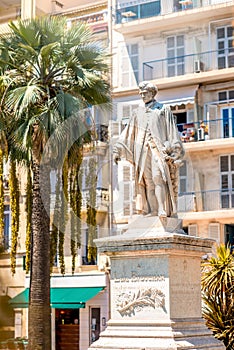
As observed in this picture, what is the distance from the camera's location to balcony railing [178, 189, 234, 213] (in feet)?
99.0

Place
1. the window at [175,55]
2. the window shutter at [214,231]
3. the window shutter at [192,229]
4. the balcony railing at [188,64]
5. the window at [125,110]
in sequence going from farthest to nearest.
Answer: the window at [125,110] → the window at [175,55] → the balcony railing at [188,64] → the window shutter at [192,229] → the window shutter at [214,231]

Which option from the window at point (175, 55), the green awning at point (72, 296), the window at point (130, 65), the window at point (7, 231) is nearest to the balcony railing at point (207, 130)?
the window at point (175, 55)

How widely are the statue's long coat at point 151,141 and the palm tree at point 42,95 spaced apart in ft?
31.5

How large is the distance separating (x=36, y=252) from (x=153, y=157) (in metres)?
9.93

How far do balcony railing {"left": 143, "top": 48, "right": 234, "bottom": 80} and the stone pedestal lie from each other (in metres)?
20.4

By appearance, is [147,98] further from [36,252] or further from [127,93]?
[127,93]

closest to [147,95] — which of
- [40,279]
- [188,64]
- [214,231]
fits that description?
[40,279]

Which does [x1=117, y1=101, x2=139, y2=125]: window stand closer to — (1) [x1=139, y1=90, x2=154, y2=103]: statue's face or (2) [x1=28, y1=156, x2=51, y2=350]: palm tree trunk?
(2) [x1=28, y1=156, x2=51, y2=350]: palm tree trunk

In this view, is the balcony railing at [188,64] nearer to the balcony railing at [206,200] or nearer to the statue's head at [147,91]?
the balcony railing at [206,200]

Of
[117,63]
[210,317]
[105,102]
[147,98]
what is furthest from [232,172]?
[147,98]

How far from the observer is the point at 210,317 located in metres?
17.0

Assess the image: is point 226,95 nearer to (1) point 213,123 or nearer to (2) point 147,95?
(1) point 213,123

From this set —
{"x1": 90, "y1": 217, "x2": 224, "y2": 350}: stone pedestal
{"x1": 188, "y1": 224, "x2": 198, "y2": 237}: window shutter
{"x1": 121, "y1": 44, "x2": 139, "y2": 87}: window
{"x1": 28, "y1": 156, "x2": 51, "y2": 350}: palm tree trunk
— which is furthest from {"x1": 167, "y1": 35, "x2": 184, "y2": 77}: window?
{"x1": 90, "y1": 217, "x2": 224, "y2": 350}: stone pedestal

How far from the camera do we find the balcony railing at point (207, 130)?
30.7 metres
